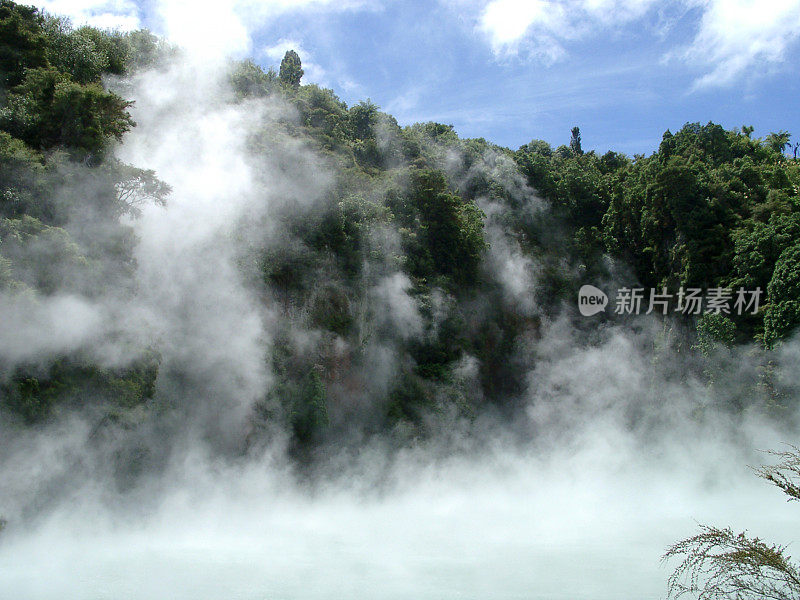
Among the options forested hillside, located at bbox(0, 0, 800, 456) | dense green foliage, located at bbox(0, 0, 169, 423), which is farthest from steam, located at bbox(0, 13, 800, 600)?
dense green foliage, located at bbox(0, 0, 169, 423)

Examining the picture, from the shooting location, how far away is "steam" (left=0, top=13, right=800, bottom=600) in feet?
35.6

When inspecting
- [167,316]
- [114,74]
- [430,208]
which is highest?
[114,74]

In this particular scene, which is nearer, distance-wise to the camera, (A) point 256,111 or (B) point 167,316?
(B) point 167,316

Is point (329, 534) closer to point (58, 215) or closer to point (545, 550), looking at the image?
point (545, 550)

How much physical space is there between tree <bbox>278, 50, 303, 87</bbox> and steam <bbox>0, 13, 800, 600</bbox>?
5.93 meters

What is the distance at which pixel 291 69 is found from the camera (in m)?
Result: 27.4

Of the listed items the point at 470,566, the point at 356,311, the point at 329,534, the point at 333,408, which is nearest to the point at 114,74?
the point at 356,311

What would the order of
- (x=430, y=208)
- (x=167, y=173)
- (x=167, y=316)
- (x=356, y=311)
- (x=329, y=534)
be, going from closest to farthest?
(x=329, y=534) → (x=167, y=316) → (x=167, y=173) → (x=356, y=311) → (x=430, y=208)

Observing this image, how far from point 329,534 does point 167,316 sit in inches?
224

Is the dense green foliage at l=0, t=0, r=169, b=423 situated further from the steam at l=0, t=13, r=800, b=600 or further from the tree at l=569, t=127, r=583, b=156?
the tree at l=569, t=127, r=583, b=156

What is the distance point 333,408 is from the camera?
1705 centimetres
